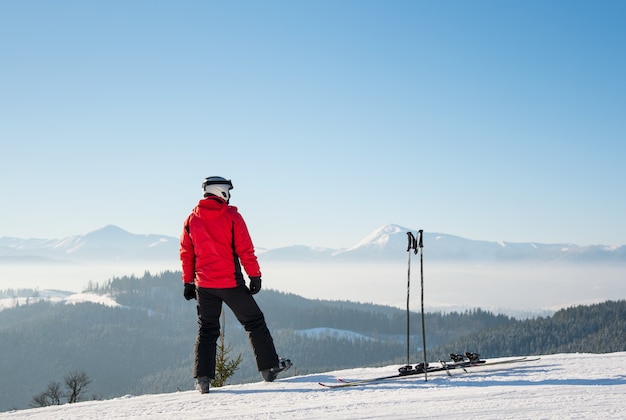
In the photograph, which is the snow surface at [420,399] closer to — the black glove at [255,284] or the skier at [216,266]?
the skier at [216,266]

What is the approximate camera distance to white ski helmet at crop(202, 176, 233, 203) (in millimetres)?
7105

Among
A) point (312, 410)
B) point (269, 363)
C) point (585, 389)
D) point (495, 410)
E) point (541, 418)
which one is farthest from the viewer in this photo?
point (269, 363)

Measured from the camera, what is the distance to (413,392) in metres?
5.81

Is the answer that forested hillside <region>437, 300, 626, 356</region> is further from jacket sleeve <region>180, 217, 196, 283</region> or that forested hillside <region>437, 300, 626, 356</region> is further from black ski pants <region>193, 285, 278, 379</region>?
jacket sleeve <region>180, 217, 196, 283</region>

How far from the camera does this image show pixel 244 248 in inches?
274

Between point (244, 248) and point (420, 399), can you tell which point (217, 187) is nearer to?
point (244, 248)

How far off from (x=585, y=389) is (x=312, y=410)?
2723mm

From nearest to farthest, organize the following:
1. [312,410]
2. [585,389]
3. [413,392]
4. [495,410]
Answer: [495,410], [312,410], [585,389], [413,392]

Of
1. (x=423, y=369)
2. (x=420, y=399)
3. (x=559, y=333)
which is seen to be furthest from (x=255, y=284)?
(x=559, y=333)

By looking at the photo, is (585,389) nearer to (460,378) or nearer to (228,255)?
(460,378)

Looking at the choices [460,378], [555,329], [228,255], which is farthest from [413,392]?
[555,329]

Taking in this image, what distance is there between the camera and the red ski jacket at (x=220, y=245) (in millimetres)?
6973

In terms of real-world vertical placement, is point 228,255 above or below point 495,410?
above

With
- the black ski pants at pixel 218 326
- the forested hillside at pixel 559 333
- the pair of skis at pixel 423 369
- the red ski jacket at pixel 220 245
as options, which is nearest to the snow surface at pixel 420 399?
the pair of skis at pixel 423 369
